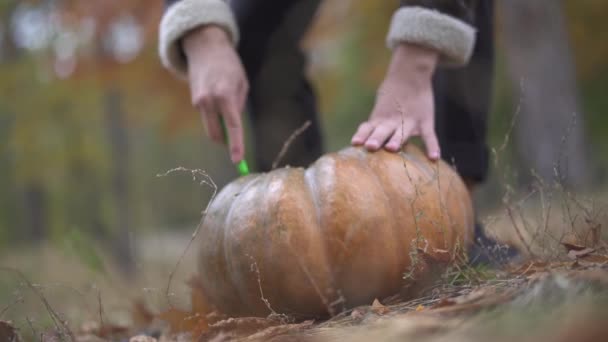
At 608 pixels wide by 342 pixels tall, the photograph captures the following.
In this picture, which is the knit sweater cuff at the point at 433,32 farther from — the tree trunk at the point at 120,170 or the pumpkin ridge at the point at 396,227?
the tree trunk at the point at 120,170

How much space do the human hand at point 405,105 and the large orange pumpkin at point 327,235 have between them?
11 cm

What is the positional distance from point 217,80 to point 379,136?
0.57m

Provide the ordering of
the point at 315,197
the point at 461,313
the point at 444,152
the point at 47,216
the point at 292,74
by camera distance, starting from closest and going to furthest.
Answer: the point at 461,313
the point at 315,197
the point at 444,152
the point at 292,74
the point at 47,216

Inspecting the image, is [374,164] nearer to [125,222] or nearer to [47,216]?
[125,222]

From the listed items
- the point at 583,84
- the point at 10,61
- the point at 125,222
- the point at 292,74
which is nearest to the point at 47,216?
the point at 125,222

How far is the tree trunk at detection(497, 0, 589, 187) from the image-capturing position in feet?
17.5

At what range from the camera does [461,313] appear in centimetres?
98

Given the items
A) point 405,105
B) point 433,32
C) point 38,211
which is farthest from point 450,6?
point 38,211

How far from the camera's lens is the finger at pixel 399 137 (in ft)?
5.35

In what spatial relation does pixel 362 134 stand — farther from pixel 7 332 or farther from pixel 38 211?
pixel 38 211

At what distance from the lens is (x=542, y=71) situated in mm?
5480

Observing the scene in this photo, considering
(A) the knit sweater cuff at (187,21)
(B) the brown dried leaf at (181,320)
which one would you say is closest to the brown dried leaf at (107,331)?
(B) the brown dried leaf at (181,320)

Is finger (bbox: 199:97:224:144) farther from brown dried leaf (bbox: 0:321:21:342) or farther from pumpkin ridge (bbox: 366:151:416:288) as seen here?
brown dried leaf (bbox: 0:321:21:342)

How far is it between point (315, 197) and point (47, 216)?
50.3 feet
